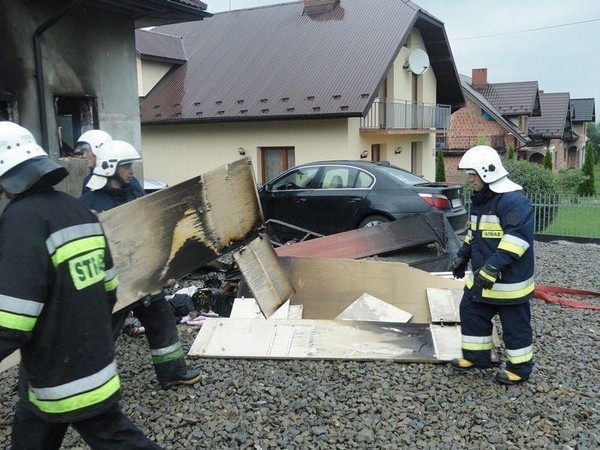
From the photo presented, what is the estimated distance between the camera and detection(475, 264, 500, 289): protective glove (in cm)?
393

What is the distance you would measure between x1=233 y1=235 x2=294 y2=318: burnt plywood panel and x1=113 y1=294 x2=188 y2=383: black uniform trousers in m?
0.93

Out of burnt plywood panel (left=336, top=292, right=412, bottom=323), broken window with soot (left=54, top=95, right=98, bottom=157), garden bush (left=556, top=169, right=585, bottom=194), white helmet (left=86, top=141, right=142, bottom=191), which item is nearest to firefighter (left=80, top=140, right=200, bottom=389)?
white helmet (left=86, top=141, right=142, bottom=191)

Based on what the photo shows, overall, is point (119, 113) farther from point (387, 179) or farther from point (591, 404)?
point (591, 404)

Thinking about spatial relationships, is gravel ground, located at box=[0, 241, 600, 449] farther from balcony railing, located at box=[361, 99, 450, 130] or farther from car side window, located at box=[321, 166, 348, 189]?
balcony railing, located at box=[361, 99, 450, 130]

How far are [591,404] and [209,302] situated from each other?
3642 mm

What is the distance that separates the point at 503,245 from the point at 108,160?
2.69 metres

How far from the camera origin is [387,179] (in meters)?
9.55

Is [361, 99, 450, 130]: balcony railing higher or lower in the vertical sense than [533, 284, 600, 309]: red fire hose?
higher

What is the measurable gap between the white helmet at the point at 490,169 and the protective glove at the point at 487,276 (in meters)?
0.55

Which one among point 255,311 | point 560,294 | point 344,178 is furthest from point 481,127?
point 255,311

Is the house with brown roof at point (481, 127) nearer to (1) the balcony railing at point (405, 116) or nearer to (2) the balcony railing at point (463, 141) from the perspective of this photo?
(2) the balcony railing at point (463, 141)

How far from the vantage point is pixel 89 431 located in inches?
99.2

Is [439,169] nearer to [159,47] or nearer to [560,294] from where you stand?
[159,47]

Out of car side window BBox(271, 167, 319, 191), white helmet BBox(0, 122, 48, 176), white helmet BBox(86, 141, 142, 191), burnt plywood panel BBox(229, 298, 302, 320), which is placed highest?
white helmet BBox(0, 122, 48, 176)
